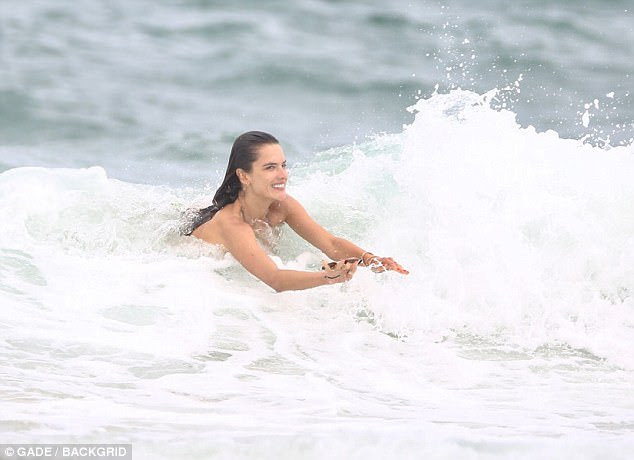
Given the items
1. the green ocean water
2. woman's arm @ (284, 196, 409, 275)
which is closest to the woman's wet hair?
woman's arm @ (284, 196, 409, 275)

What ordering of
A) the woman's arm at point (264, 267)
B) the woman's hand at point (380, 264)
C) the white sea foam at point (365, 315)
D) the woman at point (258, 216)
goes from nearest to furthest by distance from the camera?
1. the white sea foam at point (365, 315)
2. the woman's arm at point (264, 267)
3. the woman's hand at point (380, 264)
4. the woman at point (258, 216)

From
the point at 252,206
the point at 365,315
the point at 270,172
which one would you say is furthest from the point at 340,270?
the point at 252,206

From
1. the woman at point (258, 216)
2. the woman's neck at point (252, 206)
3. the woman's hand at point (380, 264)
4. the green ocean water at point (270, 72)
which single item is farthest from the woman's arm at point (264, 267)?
the green ocean water at point (270, 72)

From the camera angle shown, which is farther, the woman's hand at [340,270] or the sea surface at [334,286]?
the woman's hand at [340,270]

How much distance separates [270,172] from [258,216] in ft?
1.26

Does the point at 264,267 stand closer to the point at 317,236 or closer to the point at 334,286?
the point at 334,286

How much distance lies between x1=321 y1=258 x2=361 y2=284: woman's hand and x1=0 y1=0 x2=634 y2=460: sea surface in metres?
0.33

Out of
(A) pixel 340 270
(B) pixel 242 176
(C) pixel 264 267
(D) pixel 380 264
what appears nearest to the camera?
(A) pixel 340 270

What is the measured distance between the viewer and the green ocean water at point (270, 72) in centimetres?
1071

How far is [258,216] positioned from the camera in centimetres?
585

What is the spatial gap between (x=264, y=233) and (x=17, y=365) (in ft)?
6.56

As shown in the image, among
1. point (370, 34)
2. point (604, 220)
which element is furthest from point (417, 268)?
point (370, 34)

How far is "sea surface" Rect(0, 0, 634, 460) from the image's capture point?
148 inches

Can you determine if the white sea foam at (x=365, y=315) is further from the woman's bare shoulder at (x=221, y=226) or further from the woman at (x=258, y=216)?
the woman at (x=258, y=216)
